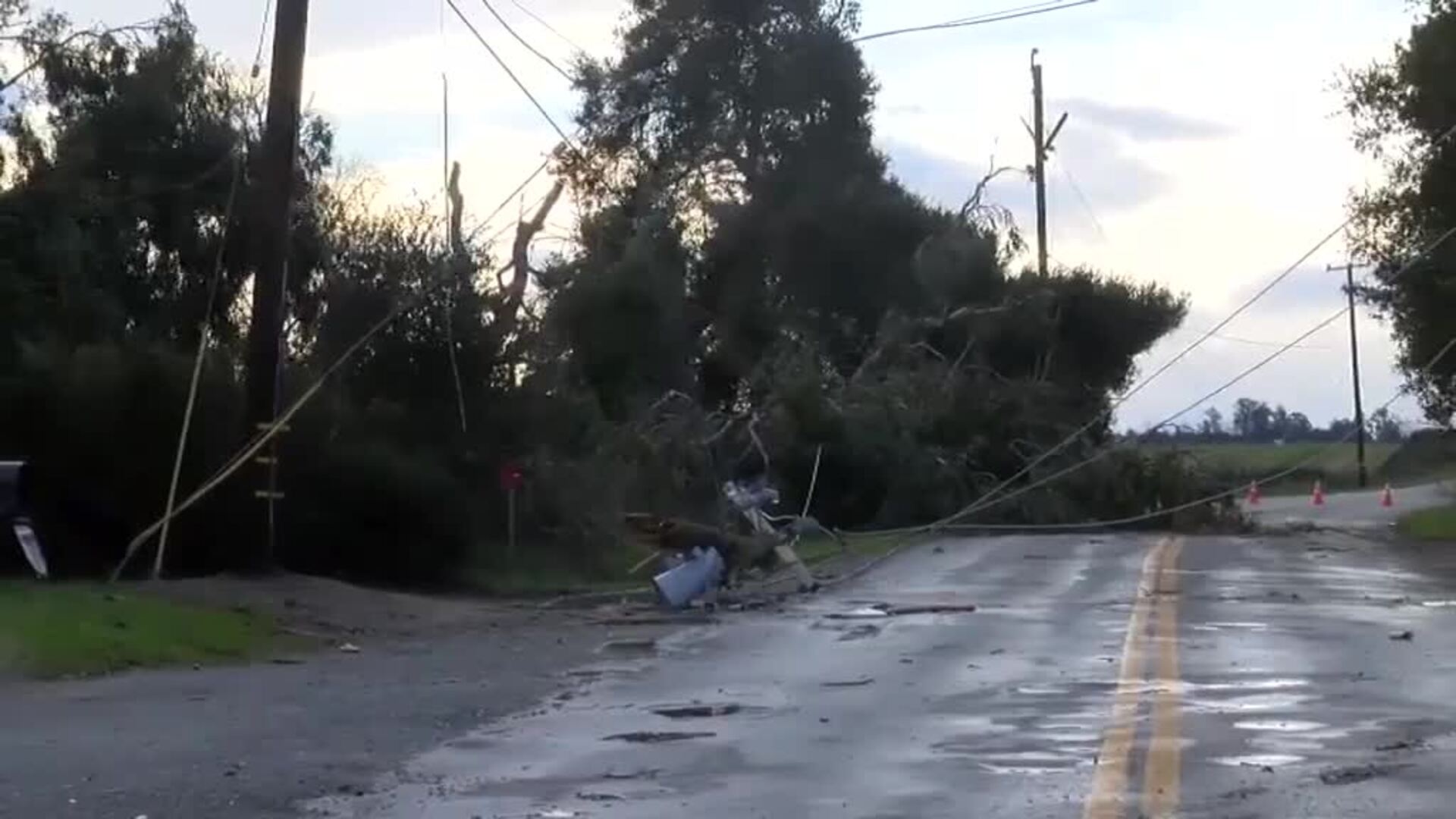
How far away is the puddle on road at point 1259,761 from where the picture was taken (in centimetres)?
1151

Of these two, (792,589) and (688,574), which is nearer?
(688,574)

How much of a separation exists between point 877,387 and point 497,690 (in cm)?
2914

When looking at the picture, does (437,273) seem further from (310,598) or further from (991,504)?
(991,504)

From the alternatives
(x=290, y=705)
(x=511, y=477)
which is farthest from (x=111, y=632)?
(x=511, y=477)

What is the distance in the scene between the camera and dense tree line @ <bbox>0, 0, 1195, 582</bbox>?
27.3m

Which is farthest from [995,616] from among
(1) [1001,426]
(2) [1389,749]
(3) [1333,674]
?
(1) [1001,426]

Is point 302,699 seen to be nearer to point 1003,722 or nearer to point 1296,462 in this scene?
point 1003,722

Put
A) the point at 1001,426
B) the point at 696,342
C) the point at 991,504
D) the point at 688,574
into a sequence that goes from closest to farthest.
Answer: the point at 688,574
the point at 991,504
the point at 1001,426
the point at 696,342

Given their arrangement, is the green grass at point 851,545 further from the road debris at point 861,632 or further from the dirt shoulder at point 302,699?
the road debris at point 861,632

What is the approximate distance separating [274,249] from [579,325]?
22.9 metres

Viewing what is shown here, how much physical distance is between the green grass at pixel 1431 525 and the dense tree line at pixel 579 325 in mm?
4959

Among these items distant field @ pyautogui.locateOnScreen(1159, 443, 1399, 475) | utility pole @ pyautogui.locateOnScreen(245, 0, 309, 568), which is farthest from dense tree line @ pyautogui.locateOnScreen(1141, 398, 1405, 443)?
utility pole @ pyautogui.locateOnScreen(245, 0, 309, 568)

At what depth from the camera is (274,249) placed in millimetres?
23500

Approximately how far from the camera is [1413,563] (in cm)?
3136
